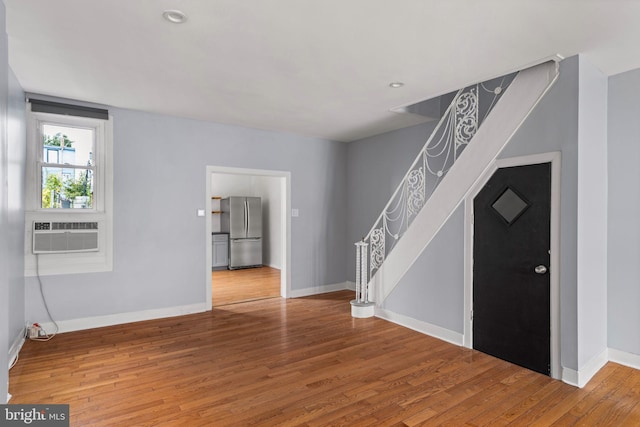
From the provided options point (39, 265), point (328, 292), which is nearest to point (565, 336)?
point (328, 292)

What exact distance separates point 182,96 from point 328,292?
3957mm

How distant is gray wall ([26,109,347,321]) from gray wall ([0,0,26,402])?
1.82 feet

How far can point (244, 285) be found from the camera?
693cm

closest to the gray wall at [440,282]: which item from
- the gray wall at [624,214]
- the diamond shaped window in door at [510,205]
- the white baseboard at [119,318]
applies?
the diamond shaped window in door at [510,205]

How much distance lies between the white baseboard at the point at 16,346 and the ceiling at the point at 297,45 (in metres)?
2.61

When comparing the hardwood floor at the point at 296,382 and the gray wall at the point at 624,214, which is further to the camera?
the gray wall at the point at 624,214

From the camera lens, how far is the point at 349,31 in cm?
259

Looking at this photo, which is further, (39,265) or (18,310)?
(39,265)

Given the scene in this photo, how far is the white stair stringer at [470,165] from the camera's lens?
3.27 m

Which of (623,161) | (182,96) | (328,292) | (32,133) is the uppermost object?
(182,96)

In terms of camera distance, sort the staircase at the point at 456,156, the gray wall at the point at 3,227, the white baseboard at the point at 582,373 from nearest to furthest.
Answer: the gray wall at the point at 3,227, the white baseboard at the point at 582,373, the staircase at the point at 456,156

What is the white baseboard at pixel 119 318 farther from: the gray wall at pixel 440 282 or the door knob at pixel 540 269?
the door knob at pixel 540 269

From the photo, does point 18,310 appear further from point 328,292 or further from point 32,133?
point 328,292

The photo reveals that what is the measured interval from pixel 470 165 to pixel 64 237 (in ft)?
15.2
